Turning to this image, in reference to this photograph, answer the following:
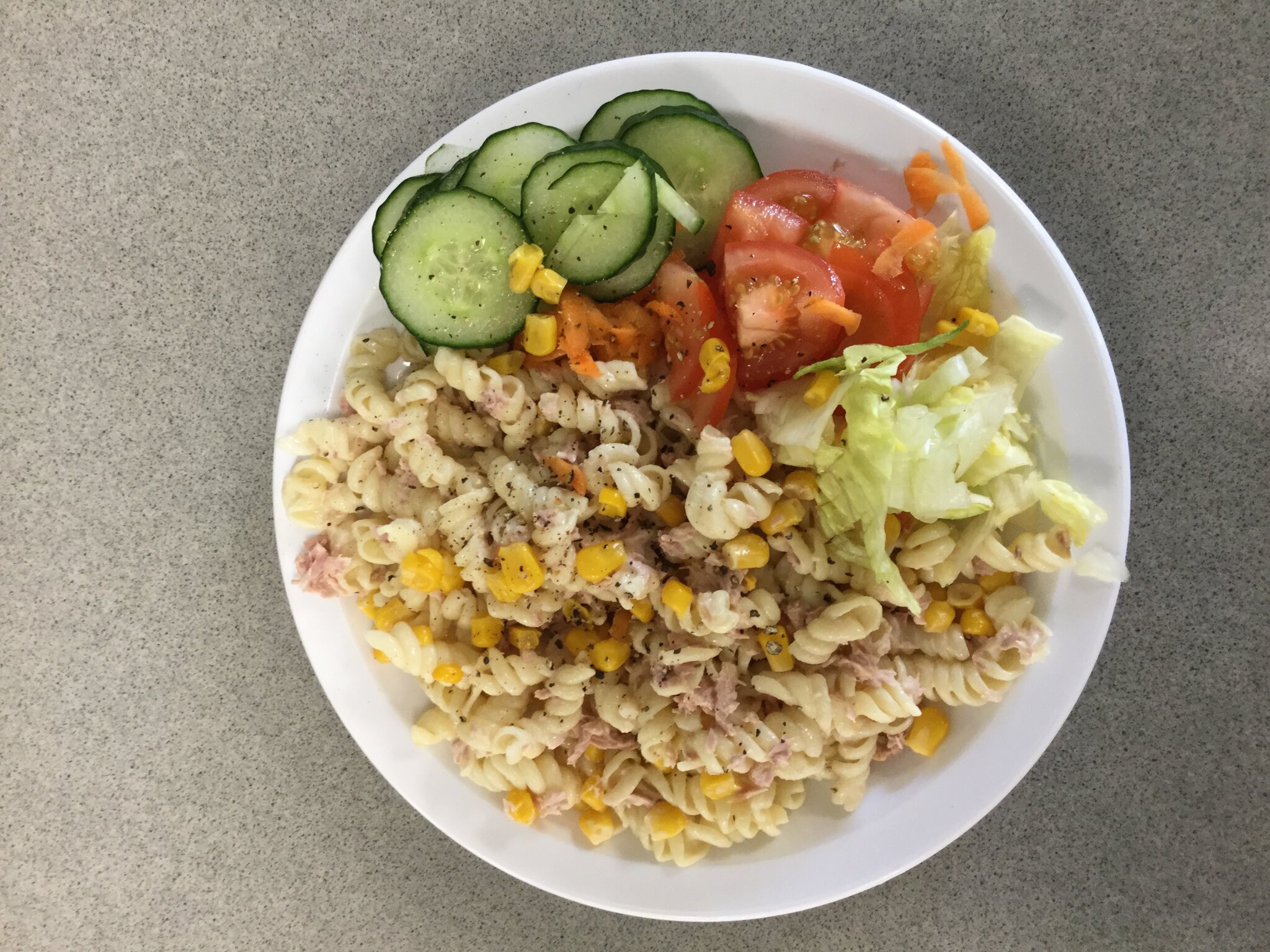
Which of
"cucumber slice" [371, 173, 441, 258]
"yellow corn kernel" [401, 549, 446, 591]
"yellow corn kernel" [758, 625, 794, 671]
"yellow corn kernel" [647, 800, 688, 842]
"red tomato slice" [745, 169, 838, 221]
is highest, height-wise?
"red tomato slice" [745, 169, 838, 221]

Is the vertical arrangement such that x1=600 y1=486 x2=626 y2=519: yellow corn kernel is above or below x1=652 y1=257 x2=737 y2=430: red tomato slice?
below

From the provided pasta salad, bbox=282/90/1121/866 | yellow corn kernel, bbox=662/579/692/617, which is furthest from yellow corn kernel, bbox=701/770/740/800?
yellow corn kernel, bbox=662/579/692/617

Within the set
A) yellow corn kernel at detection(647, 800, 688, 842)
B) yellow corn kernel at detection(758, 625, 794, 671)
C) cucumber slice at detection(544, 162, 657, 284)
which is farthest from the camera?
yellow corn kernel at detection(647, 800, 688, 842)

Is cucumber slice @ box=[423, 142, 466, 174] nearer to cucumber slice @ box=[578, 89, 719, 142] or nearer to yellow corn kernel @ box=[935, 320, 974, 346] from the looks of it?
cucumber slice @ box=[578, 89, 719, 142]

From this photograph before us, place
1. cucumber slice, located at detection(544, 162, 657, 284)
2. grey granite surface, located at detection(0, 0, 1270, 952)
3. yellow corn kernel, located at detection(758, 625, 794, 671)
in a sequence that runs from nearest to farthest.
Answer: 1. cucumber slice, located at detection(544, 162, 657, 284)
2. yellow corn kernel, located at detection(758, 625, 794, 671)
3. grey granite surface, located at detection(0, 0, 1270, 952)

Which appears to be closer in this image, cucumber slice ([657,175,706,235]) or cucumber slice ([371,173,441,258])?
cucumber slice ([657,175,706,235])

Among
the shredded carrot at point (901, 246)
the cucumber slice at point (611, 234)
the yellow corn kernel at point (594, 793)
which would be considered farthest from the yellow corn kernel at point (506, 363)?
the yellow corn kernel at point (594, 793)

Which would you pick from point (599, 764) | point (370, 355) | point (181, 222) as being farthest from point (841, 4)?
point (599, 764)
